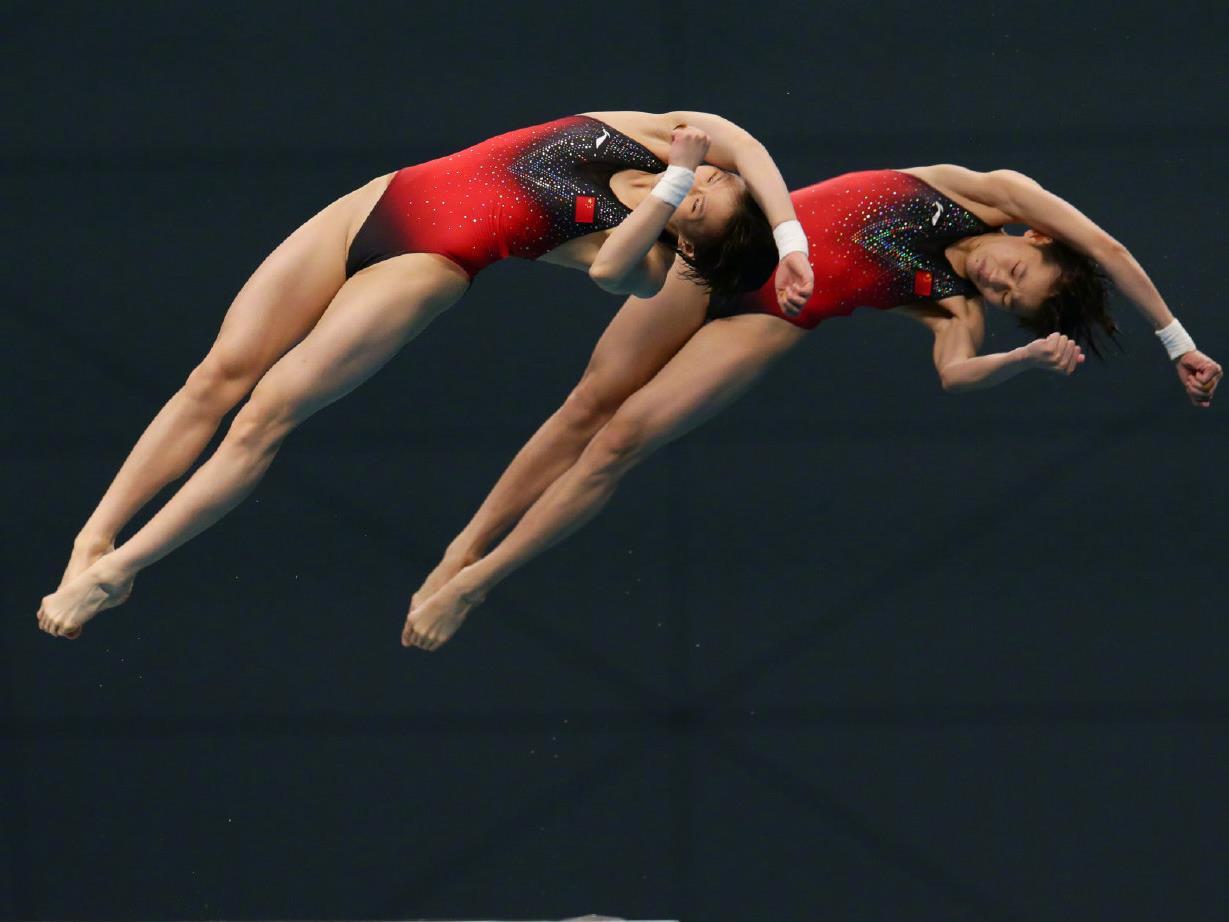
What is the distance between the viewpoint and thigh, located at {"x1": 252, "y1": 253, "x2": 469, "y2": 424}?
10.5 ft

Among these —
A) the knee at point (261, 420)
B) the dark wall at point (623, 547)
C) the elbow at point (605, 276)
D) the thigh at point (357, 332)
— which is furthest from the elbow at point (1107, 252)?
the knee at point (261, 420)

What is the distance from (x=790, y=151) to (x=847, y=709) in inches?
53.6

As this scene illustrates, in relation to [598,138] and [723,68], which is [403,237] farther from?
[723,68]

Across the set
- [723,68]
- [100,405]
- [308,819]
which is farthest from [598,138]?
[308,819]

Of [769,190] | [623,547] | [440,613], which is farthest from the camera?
[623,547]

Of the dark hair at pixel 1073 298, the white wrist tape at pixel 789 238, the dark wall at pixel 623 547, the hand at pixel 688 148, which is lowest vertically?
the dark wall at pixel 623 547

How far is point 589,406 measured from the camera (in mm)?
3619

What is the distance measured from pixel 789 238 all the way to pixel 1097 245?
611 millimetres

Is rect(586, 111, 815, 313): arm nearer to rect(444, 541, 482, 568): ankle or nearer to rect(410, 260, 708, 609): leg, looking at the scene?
rect(410, 260, 708, 609): leg

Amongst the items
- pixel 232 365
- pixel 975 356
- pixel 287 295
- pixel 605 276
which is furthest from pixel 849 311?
pixel 232 365

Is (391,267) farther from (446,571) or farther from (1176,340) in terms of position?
(1176,340)

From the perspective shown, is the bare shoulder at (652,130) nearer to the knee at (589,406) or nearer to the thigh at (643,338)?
the thigh at (643,338)

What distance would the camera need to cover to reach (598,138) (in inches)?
131

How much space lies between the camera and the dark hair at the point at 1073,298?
3.36 metres
